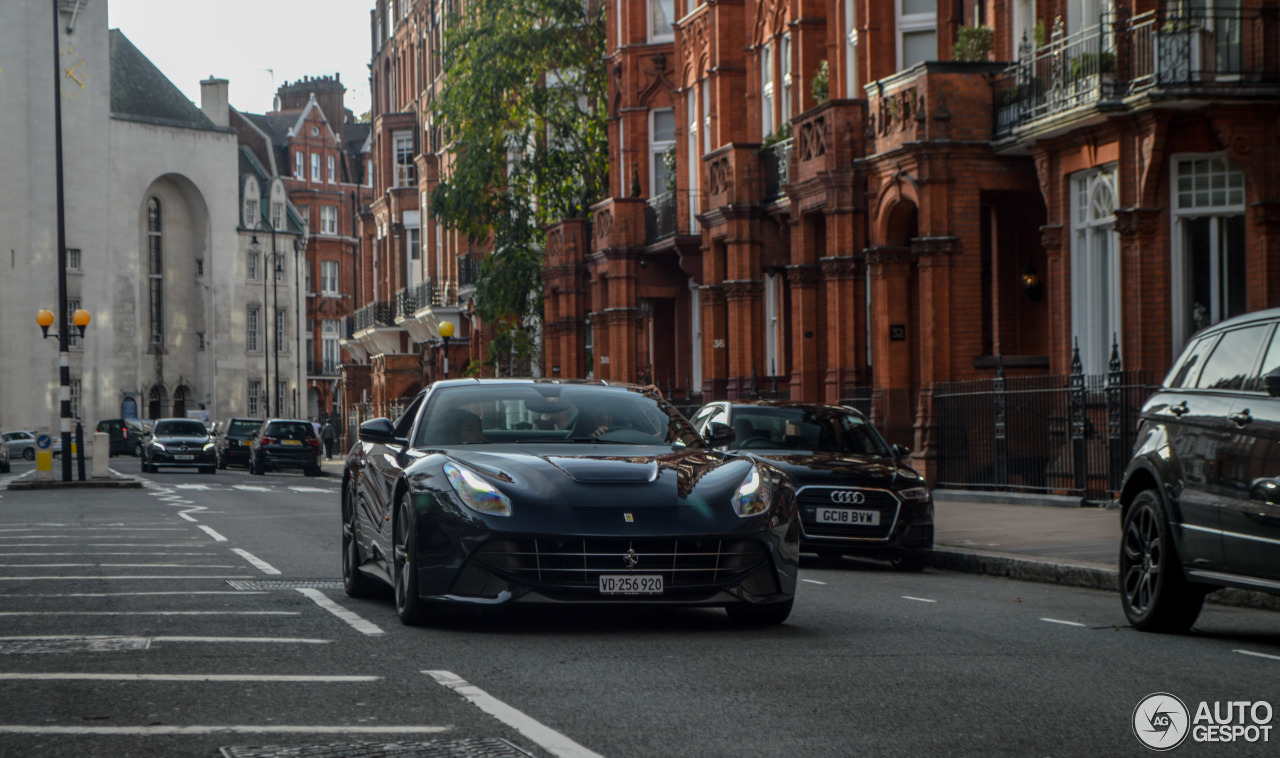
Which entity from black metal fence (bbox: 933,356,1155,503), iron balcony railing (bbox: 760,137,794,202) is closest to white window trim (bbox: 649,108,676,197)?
iron balcony railing (bbox: 760,137,794,202)

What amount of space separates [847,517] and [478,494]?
674 centimetres

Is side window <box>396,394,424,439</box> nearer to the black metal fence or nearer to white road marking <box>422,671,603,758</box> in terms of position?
white road marking <box>422,671,603,758</box>

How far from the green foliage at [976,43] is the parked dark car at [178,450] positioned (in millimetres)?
29577

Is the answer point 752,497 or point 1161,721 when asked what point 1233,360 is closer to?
point 752,497

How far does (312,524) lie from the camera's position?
22.1m

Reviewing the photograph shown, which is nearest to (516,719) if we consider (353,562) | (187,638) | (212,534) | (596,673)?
(596,673)

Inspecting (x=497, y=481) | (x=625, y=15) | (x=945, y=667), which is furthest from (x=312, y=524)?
(x=625, y=15)

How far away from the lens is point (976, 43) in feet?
86.7

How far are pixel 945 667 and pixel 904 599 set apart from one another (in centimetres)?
414

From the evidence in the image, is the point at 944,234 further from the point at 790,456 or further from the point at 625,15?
the point at 625,15

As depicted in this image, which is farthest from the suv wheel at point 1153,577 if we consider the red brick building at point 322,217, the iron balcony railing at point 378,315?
the red brick building at point 322,217

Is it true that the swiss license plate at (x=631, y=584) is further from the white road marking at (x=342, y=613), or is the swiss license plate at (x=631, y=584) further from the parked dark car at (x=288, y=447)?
the parked dark car at (x=288, y=447)

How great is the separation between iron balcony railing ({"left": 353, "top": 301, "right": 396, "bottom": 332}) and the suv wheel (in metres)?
66.6

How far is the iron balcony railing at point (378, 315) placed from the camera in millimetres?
76375
